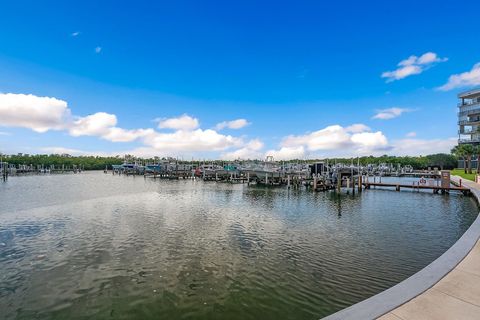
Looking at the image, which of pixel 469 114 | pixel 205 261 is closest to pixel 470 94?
pixel 469 114

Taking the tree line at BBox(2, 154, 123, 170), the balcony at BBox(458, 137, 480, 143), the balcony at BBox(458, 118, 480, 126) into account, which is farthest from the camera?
the tree line at BBox(2, 154, 123, 170)

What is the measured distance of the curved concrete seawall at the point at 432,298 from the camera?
19.9ft

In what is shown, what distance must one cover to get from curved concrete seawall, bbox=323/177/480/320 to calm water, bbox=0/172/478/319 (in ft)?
9.58

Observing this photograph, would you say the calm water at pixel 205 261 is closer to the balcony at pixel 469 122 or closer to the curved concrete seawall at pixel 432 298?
the curved concrete seawall at pixel 432 298

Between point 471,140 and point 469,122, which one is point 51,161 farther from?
point 469,122

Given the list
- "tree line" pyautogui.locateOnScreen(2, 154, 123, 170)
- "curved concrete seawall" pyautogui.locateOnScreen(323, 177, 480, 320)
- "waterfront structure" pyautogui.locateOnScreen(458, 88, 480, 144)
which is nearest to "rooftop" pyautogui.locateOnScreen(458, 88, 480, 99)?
"waterfront structure" pyautogui.locateOnScreen(458, 88, 480, 144)

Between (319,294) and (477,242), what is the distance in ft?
23.0

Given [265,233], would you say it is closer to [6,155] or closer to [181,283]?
[181,283]

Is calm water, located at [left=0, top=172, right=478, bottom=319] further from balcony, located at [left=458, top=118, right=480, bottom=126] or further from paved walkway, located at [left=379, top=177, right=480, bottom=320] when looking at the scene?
balcony, located at [left=458, top=118, right=480, bottom=126]

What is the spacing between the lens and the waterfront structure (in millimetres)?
97062

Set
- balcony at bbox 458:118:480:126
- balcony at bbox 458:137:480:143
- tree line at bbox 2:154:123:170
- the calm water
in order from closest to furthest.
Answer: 1. the calm water
2. balcony at bbox 458:137:480:143
3. balcony at bbox 458:118:480:126
4. tree line at bbox 2:154:123:170

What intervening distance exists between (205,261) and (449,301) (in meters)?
10.2

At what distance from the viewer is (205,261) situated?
551 inches

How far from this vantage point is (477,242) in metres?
11.3
